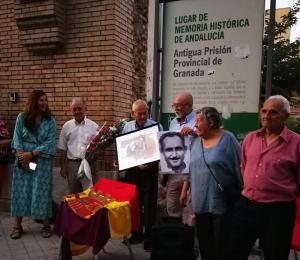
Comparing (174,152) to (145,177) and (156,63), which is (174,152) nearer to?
(145,177)

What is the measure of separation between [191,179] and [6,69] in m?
4.71

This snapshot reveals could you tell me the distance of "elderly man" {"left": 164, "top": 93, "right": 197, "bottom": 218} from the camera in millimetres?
4457

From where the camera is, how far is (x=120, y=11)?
6453 mm

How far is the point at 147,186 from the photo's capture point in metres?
5.07

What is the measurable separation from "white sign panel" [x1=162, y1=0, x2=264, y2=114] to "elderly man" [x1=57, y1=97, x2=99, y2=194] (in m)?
1.18

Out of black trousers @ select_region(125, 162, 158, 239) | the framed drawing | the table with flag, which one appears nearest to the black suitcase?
the table with flag

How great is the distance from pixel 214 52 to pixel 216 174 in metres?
1.80

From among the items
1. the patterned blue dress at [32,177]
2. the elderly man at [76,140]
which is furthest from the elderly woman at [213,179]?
the patterned blue dress at [32,177]

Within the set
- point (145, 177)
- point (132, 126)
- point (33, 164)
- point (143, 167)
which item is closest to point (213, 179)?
point (143, 167)

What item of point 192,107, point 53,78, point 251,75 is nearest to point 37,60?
point 53,78

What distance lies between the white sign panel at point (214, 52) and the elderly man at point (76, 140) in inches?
46.5

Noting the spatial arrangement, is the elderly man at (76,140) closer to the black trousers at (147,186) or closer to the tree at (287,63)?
the black trousers at (147,186)

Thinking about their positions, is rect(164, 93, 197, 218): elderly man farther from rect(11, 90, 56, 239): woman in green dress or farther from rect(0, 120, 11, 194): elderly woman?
rect(0, 120, 11, 194): elderly woman

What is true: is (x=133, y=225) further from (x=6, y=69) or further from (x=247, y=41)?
(x=6, y=69)
